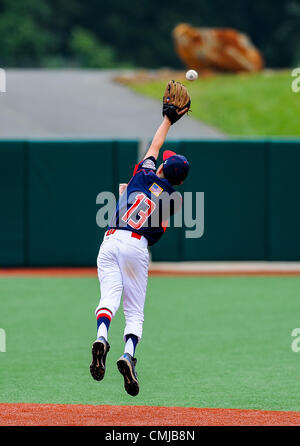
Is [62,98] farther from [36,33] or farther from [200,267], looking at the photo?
[200,267]

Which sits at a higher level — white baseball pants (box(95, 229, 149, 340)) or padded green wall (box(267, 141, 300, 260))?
padded green wall (box(267, 141, 300, 260))

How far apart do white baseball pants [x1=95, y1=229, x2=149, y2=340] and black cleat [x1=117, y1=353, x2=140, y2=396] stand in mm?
361

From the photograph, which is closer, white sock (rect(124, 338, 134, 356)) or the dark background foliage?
white sock (rect(124, 338, 134, 356))

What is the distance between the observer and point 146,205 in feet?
21.5

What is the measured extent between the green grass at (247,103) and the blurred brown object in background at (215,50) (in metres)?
0.51

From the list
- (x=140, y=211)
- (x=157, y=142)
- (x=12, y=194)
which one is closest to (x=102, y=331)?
(x=140, y=211)

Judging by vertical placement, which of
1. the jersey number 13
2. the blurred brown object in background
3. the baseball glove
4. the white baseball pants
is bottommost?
the white baseball pants

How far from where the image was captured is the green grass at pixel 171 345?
23.5ft

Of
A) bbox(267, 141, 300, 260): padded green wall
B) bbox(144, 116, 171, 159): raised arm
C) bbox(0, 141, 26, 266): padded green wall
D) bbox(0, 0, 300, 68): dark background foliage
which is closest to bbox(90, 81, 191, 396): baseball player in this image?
bbox(144, 116, 171, 159): raised arm

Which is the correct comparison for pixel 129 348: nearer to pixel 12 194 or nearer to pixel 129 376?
pixel 129 376

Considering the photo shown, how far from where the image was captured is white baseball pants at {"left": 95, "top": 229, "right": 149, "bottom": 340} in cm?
650

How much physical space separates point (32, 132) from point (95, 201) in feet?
42.2

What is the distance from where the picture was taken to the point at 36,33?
46719 millimetres

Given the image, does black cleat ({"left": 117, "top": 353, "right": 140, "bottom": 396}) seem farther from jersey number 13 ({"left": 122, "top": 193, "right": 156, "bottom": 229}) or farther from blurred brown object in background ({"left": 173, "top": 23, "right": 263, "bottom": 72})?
blurred brown object in background ({"left": 173, "top": 23, "right": 263, "bottom": 72})
